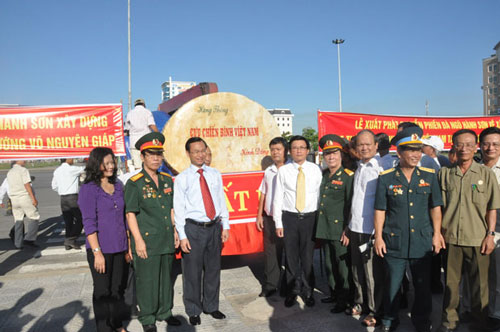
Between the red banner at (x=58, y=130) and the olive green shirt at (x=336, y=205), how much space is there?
2.97 m

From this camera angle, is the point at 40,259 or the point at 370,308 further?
the point at 40,259

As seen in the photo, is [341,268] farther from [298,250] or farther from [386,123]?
[386,123]

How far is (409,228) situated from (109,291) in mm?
2730

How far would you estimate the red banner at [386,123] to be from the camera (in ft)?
22.5

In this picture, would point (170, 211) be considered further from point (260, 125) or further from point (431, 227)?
point (431, 227)

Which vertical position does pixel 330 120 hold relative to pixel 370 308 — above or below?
above

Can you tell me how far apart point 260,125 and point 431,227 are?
8.77ft

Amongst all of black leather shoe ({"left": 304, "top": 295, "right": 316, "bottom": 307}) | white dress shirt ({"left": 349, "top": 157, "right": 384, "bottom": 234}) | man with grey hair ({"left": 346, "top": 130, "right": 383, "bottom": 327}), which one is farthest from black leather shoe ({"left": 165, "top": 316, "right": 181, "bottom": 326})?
white dress shirt ({"left": 349, "top": 157, "right": 384, "bottom": 234})

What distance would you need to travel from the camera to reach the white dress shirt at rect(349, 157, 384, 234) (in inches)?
137

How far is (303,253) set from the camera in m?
4.02

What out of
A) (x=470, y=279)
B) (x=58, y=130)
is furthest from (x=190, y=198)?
(x=470, y=279)

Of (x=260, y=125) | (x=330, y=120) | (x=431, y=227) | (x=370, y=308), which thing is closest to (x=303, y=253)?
(x=370, y=308)

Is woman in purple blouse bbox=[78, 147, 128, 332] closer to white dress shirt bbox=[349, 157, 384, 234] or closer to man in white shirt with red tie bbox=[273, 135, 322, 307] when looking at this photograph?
man in white shirt with red tie bbox=[273, 135, 322, 307]

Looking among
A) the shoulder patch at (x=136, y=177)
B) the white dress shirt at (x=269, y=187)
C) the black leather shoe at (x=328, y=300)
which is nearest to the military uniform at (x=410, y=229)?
the black leather shoe at (x=328, y=300)
